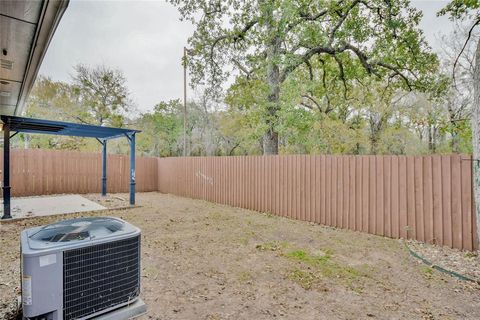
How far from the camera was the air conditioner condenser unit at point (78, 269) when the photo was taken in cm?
178

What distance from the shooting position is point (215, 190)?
9.41 m

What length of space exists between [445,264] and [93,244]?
176 inches

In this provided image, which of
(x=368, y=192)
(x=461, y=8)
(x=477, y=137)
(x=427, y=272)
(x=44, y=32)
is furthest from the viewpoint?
(x=368, y=192)

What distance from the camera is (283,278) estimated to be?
3223 millimetres

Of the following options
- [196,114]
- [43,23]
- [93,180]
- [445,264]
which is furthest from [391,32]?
[196,114]

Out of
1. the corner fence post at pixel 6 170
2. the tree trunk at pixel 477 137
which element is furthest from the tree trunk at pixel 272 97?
the corner fence post at pixel 6 170

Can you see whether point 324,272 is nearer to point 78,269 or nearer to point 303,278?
point 303,278

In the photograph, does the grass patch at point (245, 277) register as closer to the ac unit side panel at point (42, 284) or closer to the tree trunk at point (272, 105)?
the ac unit side panel at point (42, 284)

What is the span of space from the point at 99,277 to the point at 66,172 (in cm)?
1116

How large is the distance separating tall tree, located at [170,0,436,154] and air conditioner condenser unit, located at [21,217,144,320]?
7148 millimetres

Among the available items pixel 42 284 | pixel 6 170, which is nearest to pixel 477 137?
pixel 42 284

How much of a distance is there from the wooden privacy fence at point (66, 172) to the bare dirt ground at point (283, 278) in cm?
589

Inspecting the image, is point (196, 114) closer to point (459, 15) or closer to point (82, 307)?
point (459, 15)

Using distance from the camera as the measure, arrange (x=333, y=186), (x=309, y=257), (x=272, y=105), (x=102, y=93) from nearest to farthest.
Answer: (x=309, y=257), (x=333, y=186), (x=272, y=105), (x=102, y=93)
